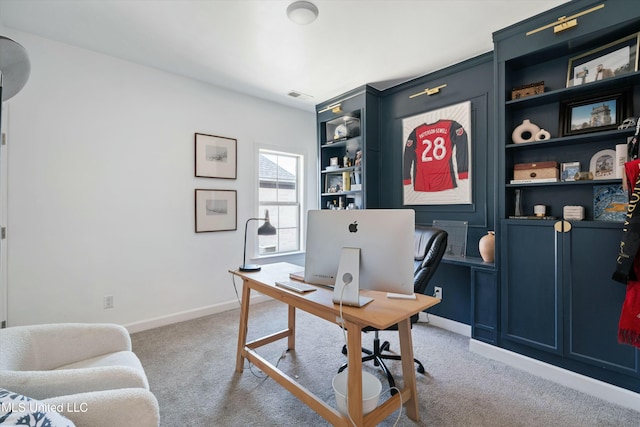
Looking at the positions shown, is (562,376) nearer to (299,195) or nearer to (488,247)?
(488,247)

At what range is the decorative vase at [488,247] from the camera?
2518 mm

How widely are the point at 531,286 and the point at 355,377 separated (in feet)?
5.68

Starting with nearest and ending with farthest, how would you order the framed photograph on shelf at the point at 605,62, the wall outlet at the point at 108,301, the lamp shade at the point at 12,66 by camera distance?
1. the lamp shade at the point at 12,66
2. the framed photograph on shelf at the point at 605,62
3. the wall outlet at the point at 108,301

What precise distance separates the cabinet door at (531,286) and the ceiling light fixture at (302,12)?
87.9 inches

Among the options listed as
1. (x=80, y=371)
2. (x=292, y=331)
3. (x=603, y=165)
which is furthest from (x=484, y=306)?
(x=80, y=371)

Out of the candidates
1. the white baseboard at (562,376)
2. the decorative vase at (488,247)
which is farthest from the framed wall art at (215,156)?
the white baseboard at (562,376)

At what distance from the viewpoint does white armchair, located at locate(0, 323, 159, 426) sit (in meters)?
0.99

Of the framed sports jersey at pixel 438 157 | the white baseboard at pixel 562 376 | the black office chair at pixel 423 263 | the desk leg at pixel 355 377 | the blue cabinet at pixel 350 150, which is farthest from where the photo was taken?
the blue cabinet at pixel 350 150

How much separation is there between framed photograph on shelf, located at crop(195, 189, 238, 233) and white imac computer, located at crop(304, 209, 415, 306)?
2276mm

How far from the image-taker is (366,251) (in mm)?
1438

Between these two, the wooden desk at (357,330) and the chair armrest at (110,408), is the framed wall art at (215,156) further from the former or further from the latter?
the chair armrest at (110,408)

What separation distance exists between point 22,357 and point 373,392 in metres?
1.73

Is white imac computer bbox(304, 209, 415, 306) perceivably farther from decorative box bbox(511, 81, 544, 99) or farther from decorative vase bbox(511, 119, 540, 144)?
decorative box bbox(511, 81, 544, 99)

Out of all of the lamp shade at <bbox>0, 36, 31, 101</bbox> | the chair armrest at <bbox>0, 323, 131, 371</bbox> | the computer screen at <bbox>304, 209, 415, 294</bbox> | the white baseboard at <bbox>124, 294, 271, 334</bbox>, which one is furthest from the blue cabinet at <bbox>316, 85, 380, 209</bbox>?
the lamp shade at <bbox>0, 36, 31, 101</bbox>
